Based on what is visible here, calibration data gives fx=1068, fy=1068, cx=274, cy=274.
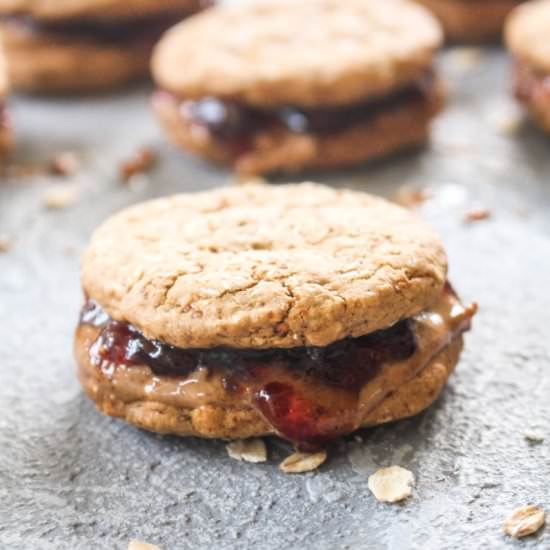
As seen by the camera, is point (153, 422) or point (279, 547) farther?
point (153, 422)

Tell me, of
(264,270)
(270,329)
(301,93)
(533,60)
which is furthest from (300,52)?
(270,329)

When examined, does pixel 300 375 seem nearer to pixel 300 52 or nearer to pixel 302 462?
pixel 302 462

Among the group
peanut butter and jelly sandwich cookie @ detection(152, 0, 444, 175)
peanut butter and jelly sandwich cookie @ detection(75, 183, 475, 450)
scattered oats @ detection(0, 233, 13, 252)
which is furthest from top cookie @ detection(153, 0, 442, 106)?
peanut butter and jelly sandwich cookie @ detection(75, 183, 475, 450)

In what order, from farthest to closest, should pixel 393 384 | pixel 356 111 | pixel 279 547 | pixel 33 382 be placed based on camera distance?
1. pixel 356 111
2. pixel 33 382
3. pixel 393 384
4. pixel 279 547

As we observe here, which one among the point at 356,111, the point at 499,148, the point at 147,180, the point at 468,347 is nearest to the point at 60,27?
the point at 147,180

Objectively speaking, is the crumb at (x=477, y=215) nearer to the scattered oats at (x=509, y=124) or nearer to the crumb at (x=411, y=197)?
the crumb at (x=411, y=197)

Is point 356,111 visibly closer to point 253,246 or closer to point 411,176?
point 411,176
